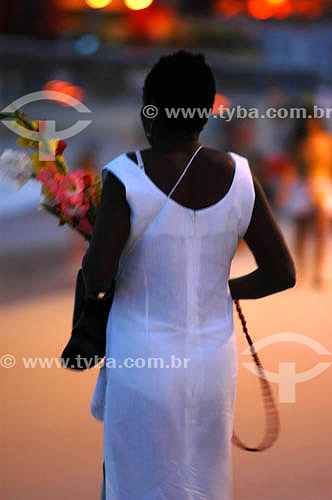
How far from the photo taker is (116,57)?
14.0m

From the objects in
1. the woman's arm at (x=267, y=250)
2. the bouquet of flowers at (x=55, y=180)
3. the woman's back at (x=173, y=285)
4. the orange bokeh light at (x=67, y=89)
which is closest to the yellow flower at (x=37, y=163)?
the bouquet of flowers at (x=55, y=180)

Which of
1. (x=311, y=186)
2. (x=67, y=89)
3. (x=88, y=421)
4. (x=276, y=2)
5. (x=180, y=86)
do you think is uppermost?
(x=67, y=89)

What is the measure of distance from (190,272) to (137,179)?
24cm

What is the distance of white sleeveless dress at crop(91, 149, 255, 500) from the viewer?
151 centimetres

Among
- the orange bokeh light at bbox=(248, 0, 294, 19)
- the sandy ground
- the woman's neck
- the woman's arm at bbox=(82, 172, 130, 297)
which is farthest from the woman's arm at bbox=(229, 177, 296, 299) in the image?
the orange bokeh light at bbox=(248, 0, 294, 19)

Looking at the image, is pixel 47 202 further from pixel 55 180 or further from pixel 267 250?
pixel 267 250

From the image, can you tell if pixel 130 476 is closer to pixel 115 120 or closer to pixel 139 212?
pixel 139 212

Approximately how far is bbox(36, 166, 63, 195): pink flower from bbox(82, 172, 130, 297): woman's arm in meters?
0.22

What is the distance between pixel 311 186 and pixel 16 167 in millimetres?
4657

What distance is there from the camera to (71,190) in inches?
65.9

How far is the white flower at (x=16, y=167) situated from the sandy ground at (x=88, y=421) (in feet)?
4.34

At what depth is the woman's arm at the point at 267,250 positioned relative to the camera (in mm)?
1580

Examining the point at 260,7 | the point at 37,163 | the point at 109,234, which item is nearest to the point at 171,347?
the point at 109,234

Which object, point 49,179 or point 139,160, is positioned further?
point 49,179
